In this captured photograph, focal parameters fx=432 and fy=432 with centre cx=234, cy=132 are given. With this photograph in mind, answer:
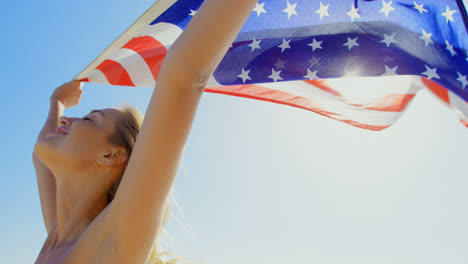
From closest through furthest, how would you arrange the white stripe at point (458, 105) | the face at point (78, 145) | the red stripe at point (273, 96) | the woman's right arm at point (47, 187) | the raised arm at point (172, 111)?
the raised arm at point (172, 111) → the face at point (78, 145) → the white stripe at point (458, 105) → the woman's right arm at point (47, 187) → the red stripe at point (273, 96)

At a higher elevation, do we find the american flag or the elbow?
the american flag

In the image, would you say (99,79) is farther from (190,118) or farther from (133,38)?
(190,118)

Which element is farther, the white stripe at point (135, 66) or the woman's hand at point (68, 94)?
the woman's hand at point (68, 94)

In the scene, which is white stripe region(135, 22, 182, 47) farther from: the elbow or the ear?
the elbow

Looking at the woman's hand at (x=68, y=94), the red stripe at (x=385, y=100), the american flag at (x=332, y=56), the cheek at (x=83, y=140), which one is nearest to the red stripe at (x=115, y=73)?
the american flag at (x=332, y=56)

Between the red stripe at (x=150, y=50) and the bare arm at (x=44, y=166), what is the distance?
84cm

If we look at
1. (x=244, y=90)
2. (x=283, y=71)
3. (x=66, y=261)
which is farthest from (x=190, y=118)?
(x=244, y=90)

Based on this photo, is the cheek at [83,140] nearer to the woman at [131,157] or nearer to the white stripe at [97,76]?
the woman at [131,157]

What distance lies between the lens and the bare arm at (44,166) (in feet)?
11.7

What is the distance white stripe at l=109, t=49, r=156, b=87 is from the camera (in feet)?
14.4

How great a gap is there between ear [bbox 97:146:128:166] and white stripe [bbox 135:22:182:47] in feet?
5.02

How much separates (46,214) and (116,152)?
1.05 metres

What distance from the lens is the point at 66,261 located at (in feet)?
7.91

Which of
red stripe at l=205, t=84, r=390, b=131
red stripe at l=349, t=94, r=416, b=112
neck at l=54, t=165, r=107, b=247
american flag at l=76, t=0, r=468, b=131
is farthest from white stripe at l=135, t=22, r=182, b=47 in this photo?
red stripe at l=349, t=94, r=416, b=112
